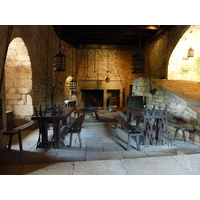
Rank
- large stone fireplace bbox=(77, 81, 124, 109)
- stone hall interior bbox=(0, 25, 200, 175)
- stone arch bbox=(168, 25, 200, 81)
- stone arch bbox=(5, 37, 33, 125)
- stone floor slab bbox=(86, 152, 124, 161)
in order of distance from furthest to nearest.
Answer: large stone fireplace bbox=(77, 81, 124, 109)
stone arch bbox=(168, 25, 200, 81)
stone arch bbox=(5, 37, 33, 125)
stone floor slab bbox=(86, 152, 124, 161)
stone hall interior bbox=(0, 25, 200, 175)

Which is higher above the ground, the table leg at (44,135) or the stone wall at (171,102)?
the stone wall at (171,102)

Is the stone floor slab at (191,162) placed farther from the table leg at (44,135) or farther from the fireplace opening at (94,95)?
the fireplace opening at (94,95)

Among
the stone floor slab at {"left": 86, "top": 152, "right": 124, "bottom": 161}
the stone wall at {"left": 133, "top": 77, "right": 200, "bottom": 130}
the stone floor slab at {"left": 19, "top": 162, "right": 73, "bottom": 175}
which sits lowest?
the stone floor slab at {"left": 86, "top": 152, "right": 124, "bottom": 161}

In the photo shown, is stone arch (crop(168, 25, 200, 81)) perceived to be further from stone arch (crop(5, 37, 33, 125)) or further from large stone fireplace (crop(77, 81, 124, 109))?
stone arch (crop(5, 37, 33, 125))

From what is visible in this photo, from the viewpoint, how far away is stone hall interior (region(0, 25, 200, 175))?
1723 millimetres

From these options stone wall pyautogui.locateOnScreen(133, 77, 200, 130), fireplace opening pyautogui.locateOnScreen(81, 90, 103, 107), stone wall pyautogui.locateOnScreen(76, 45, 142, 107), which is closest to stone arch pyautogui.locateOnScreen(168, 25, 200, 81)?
stone wall pyautogui.locateOnScreen(133, 77, 200, 130)

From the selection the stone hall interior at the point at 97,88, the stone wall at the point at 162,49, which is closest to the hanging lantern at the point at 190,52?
the stone hall interior at the point at 97,88

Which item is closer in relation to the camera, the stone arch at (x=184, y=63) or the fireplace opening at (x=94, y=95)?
the stone arch at (x=184, y=63)

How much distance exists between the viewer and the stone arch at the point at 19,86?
3680 mm

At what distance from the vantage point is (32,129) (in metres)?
3.90

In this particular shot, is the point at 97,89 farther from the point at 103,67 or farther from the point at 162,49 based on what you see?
the point at 162,49

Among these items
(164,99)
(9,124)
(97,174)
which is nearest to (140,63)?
(164,99)
